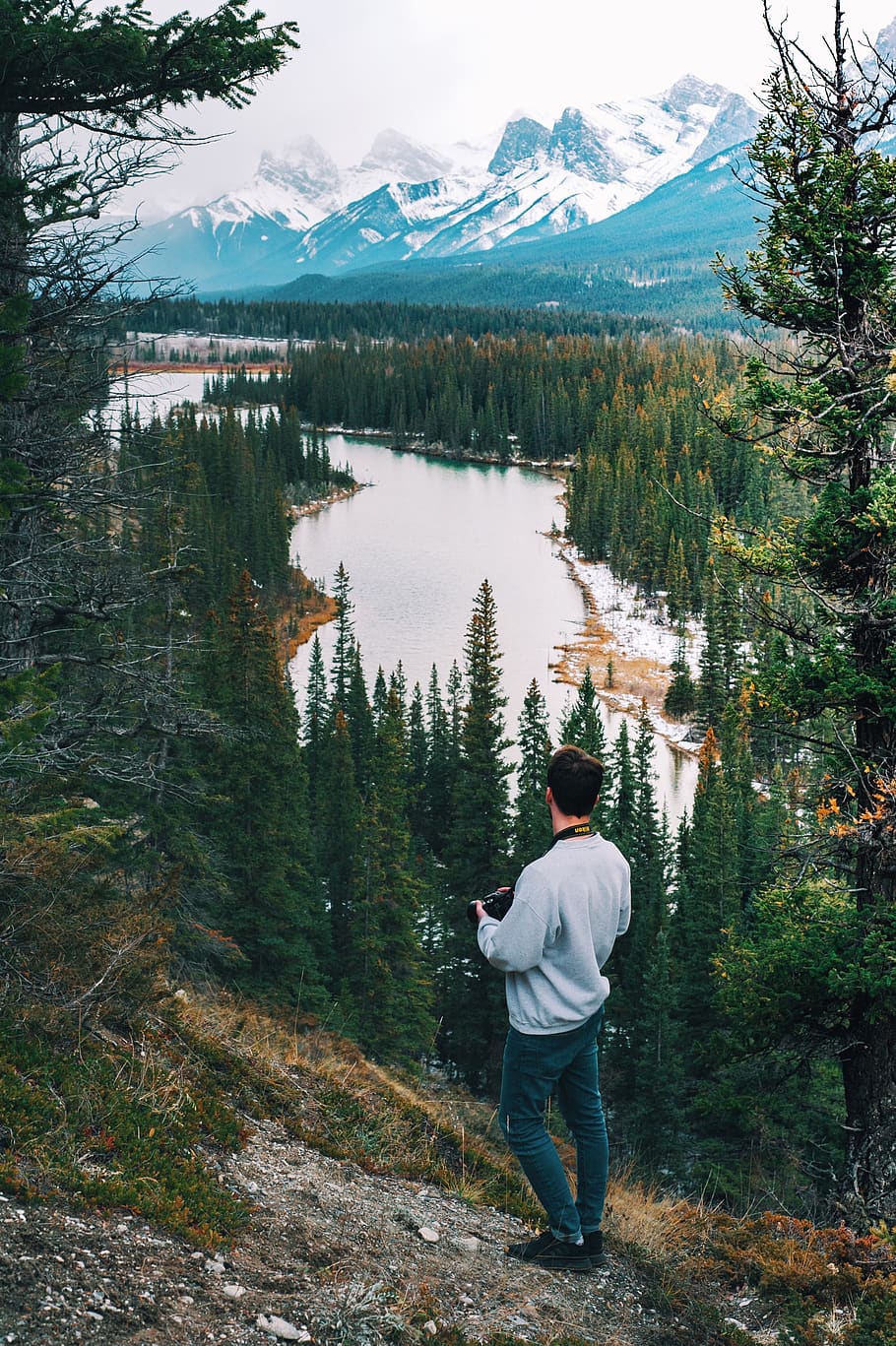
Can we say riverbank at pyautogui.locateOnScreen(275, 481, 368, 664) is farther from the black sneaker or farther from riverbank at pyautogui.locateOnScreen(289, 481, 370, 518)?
the black sneaker

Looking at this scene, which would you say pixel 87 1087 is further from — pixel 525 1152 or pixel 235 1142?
pixel 525 1152

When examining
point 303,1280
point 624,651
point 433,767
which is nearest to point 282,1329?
point 303,1280

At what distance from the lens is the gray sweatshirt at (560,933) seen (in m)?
5.02

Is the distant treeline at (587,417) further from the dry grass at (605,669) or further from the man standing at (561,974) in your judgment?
the man standing at (561,974)

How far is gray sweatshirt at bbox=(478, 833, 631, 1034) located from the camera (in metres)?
5.02

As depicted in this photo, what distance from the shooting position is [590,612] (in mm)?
78875

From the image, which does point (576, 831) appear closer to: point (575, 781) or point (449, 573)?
point (575, 781)

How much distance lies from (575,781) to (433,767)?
1610 inches

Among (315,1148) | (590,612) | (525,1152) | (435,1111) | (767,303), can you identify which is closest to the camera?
(525,1152)

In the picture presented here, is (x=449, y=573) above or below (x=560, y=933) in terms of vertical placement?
below

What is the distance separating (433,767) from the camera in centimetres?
4578

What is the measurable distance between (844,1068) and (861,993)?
82 centimetres

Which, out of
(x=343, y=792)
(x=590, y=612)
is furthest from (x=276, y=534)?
(x=343, y=792)

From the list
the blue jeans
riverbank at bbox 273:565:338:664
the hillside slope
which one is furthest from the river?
the blue jeans
